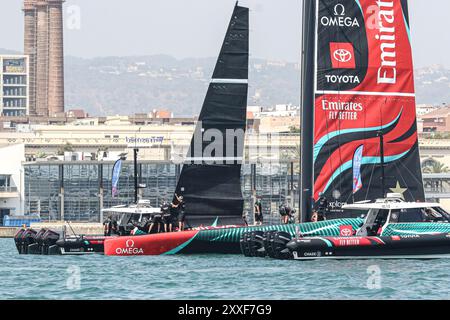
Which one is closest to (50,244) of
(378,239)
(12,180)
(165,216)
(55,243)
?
(55,243)

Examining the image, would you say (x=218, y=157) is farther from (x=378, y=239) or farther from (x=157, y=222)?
(x=378, y=239)

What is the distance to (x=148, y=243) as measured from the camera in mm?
41281

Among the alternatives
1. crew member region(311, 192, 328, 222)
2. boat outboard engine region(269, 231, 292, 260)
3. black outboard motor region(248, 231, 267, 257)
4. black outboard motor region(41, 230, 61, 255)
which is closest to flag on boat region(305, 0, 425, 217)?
crew member region(311, 192, 328, 222)

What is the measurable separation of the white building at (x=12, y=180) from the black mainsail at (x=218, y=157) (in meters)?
65.9

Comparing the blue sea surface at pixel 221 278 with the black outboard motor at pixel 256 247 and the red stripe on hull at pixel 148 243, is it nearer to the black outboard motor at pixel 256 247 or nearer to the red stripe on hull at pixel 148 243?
the black outboard motor at pixel 256 247

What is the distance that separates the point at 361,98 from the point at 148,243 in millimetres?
7665

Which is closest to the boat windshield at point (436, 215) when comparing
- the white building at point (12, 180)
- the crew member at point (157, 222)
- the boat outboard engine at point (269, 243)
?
the boat outboard engine at point (269, 243)

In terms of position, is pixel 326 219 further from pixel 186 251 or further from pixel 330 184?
pixel 186 251

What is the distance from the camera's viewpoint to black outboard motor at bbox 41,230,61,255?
4512cm

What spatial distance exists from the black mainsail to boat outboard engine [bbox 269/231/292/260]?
517cm

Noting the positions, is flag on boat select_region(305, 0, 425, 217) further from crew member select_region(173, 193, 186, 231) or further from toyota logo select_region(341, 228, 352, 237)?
crew member select_region(173, 193, 186, 231)

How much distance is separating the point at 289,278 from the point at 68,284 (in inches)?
199

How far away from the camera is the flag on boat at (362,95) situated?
41781 mm

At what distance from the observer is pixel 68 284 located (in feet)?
104
